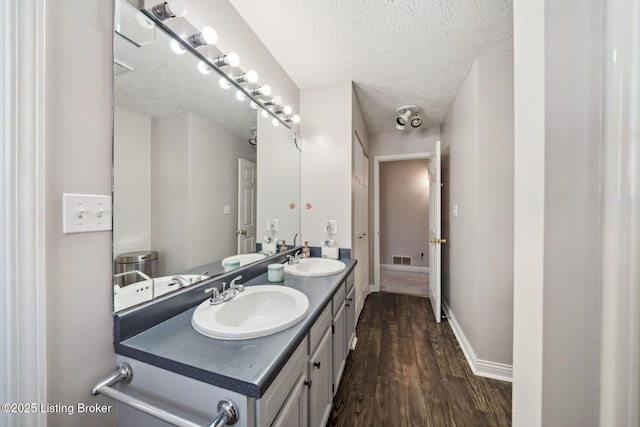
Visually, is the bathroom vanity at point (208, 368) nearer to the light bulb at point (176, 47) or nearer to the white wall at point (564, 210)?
the white wall at point (564, 210)

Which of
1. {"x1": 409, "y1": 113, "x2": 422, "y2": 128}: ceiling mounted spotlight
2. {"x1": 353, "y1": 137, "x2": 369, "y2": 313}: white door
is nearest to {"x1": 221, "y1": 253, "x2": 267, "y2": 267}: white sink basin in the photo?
{"x1": 353, "y1": 137, "x2": 369, "y2": 313}: white door

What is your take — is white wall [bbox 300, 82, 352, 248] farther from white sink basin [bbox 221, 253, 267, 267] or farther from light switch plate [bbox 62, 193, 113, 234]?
light switch plate [bbox 62, 193, 113, 234]

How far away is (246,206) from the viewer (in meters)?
1.50

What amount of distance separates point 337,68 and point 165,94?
1395 mm

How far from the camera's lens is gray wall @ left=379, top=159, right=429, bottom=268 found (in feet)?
14.7

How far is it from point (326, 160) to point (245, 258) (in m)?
1.17

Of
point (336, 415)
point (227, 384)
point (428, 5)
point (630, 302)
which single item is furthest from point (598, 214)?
point (336, 415)

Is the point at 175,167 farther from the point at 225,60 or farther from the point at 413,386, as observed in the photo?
the point at 413,386

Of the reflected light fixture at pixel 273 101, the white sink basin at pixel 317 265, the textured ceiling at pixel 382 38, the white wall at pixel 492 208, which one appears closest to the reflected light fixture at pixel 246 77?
the reflected light fixture at pixel 273 101

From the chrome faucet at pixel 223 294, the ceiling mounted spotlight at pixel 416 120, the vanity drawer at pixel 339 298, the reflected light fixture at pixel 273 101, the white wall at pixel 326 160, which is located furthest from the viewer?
the ceiling mounted spotlight at pixel 416 120

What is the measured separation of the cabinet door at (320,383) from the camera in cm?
99

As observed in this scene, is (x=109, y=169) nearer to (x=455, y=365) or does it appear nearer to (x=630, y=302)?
(x=630, y=302)

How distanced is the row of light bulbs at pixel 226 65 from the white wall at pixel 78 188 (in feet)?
0.71

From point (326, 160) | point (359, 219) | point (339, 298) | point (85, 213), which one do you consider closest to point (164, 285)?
point (85, 213)
